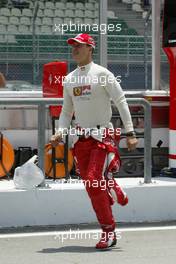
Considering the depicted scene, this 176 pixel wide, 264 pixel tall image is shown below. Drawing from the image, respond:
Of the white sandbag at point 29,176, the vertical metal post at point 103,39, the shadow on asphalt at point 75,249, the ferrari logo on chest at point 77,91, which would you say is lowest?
the shadow on asphalt at point 75,249

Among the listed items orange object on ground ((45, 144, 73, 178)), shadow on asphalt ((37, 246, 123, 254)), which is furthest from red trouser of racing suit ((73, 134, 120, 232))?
orange object on ground ((45, 144, 73, 178))

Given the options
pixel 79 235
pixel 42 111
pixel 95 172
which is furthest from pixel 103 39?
pixel 95 172

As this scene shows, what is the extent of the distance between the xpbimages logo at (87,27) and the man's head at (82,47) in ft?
9.71

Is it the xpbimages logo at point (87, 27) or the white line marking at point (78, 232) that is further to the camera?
the xpbimages logo at point (87, 27)

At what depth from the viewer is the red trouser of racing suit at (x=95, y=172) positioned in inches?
229

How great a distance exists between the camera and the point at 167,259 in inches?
219

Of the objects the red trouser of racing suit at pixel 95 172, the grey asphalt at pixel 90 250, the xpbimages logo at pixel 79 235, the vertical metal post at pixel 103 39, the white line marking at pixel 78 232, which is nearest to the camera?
the grey asphalt at pixel 90 250

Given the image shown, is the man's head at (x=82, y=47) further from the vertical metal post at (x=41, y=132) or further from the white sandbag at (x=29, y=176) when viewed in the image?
the white sandbag at (x=29, y=176)

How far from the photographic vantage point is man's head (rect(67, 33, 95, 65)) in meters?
5.88

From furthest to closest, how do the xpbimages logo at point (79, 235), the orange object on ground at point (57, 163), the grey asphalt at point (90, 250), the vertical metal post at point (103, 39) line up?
the vertical metal post at point (103, 39) → the orange object on ground at point (57, 163) → the xpbimages logo at point (79, 235) → the grey asphalt at point (90, 250)

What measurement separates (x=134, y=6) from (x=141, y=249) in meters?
5.45

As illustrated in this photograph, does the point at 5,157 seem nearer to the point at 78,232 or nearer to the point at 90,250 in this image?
the point at 78,232

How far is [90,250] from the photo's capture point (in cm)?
592

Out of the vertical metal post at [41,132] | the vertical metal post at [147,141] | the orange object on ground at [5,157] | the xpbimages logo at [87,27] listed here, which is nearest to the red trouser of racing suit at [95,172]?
the vertical metal post at [41,132]
